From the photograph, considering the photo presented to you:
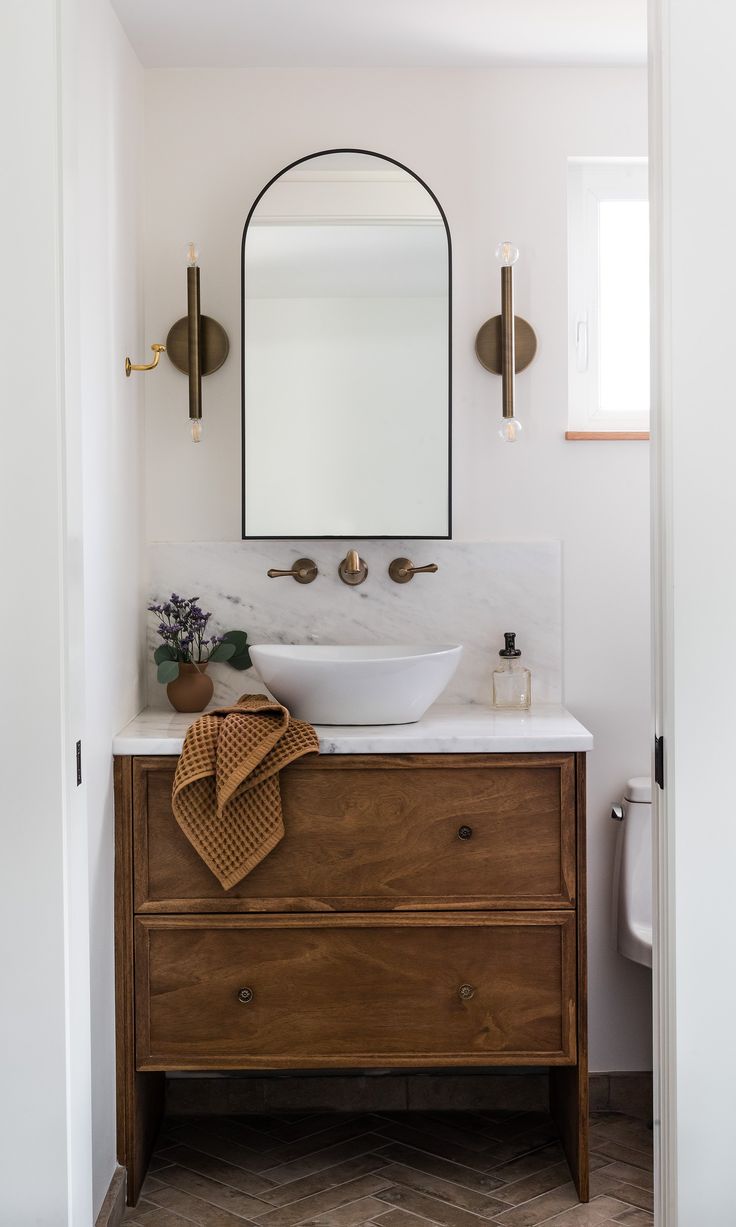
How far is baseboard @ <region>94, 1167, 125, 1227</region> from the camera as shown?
75.5 inches

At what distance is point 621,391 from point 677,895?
5.15 ft

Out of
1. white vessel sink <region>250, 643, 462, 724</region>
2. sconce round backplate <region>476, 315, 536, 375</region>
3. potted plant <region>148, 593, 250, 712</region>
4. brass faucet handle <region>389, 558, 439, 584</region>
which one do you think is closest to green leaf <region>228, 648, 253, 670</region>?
potted plant <region>148, 593, 250, 712</region>

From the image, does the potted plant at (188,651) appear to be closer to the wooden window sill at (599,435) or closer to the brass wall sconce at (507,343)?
the brass wall sconce at (507,343)

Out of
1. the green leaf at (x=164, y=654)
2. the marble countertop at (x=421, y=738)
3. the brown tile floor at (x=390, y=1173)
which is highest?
the green leaf at (x=164, y=654)

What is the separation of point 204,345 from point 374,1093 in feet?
5.91

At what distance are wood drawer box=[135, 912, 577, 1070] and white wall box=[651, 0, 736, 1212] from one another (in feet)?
2.23

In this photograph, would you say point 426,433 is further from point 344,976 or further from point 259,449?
point 344,976

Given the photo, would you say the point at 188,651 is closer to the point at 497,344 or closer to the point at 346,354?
the point at 346,354

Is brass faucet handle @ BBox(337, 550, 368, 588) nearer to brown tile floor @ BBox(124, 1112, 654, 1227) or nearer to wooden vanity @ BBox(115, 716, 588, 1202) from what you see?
wooden vanity @ BBox(115, 716, 588, 1202)

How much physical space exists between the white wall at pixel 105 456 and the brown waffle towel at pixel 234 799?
0.54ft

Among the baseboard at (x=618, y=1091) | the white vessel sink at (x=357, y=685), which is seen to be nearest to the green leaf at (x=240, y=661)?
the white vessel sink at (x=357, y=685)

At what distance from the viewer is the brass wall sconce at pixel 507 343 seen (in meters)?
2.34

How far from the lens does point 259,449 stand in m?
2.45

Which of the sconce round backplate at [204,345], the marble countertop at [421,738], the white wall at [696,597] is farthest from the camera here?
the sconce round backplate at [204,345]
